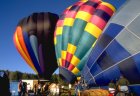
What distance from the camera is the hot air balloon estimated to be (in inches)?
851

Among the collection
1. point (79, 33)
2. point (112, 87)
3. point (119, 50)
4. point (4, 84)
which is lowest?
point (112, 87)

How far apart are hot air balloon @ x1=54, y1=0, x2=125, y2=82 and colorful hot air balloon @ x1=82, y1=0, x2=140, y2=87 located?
266 inches

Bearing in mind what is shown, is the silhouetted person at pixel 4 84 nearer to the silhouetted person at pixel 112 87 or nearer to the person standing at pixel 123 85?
the silhouetted person at pixel 112 87

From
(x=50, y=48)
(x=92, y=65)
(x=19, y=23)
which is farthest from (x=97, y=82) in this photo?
(x=19, y=23)

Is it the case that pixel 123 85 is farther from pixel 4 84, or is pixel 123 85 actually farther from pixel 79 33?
pixel 79 33

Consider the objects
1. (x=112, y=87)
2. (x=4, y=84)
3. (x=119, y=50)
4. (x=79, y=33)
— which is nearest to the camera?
(x=112, y=87)

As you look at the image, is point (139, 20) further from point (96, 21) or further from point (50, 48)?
point (50, 48)

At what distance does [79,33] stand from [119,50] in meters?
9.14

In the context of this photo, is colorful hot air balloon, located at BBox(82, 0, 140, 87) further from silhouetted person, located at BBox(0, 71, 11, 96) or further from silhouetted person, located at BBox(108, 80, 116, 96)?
silhouetted person, located at BBox(0, 71, 11, 96)

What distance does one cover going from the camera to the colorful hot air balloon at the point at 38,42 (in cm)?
2823

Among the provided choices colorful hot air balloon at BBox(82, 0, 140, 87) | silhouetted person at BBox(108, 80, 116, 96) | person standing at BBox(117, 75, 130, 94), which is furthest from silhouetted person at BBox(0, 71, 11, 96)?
person standing at BBox(117, 75, 130, 94)

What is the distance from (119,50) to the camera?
A: 13.1m

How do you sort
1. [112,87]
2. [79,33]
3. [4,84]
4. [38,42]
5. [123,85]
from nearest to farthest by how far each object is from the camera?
[123,85] → [112,87] → [4,84] → [79,33] → [38,42]

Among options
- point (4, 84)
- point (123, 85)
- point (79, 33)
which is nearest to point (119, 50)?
point (123, 85)
